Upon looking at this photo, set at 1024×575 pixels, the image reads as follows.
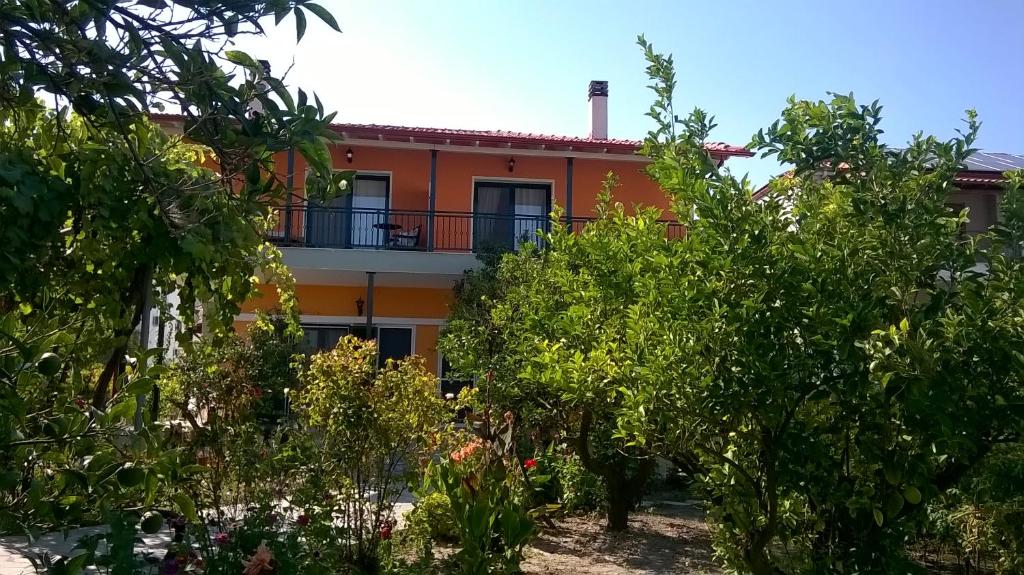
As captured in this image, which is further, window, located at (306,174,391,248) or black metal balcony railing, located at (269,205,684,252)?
window, located at (306,174,391,248)

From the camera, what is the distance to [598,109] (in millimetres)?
19594

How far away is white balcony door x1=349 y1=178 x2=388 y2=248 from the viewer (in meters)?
15.3

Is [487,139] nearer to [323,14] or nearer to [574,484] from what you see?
[574,484]

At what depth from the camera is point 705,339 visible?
340 cm

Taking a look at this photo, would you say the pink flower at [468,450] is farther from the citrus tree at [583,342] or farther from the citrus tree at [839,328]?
the citrus tree at [839,328]

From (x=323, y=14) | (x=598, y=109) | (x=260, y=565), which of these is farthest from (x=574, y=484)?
(x=598, y=109)

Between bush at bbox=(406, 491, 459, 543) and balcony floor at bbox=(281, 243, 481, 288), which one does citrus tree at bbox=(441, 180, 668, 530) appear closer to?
bush at bbox=(406, 491, 459, 543)

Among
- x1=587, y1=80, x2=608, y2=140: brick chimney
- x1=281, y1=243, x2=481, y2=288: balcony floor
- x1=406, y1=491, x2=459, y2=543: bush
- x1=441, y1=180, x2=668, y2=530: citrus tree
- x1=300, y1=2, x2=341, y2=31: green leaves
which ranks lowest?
x1=406, y1=491, x2=459, y2=543: bush

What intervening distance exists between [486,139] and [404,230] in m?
2.63

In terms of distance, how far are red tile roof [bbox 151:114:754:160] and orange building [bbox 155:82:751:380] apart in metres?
0.02

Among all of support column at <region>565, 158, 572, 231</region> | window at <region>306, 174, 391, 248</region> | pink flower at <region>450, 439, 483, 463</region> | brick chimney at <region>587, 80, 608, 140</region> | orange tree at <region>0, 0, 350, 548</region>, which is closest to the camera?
orange tree at <region>0, 0, 350, 548</region>

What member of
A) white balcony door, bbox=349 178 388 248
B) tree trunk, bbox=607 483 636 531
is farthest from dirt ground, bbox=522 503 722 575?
white balcony door, bbox=349 178 388 248

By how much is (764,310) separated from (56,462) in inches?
108

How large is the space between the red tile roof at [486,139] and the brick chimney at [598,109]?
9.42 feet
